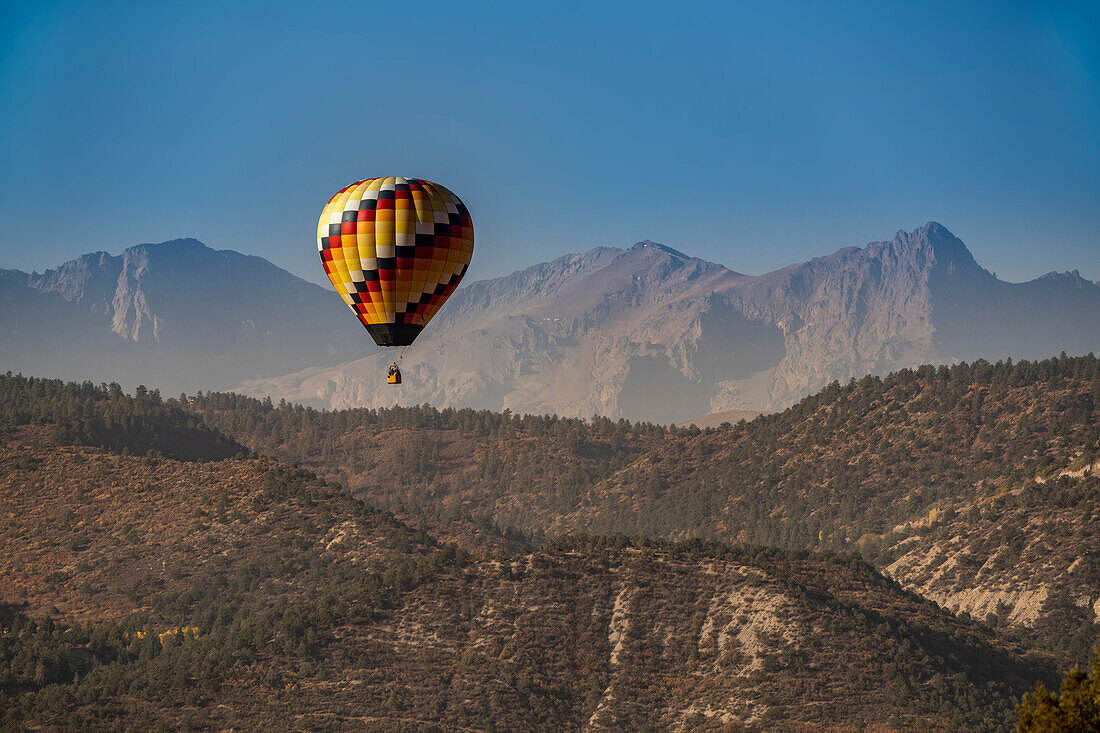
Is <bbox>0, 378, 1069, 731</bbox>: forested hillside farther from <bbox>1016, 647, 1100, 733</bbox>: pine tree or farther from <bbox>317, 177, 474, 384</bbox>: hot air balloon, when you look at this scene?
<bbox>1016, 647, 1100, 733</bbox>: pine tree

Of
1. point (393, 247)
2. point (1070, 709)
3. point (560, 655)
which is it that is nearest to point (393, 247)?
point (393, 247)

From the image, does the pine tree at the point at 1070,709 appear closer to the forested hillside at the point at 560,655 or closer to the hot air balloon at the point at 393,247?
the forested hillside at the point at 560,655

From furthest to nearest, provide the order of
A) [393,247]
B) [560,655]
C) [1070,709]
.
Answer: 1. [560,655]
2. [393,247]
3. [1070,709]

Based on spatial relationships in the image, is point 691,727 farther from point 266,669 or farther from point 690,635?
point 266,669

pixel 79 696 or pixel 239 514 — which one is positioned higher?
pixel 239 514

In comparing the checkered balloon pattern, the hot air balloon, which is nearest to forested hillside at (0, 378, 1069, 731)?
the hot air balloon

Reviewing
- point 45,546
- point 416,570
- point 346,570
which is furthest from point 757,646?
point 45,546

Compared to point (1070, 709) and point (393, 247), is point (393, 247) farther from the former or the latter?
point (1070, 709)

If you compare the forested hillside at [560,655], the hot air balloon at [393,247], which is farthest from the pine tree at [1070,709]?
the hot air balloon at [393,247]

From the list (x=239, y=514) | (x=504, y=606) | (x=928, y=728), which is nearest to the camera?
(x=928, y=728)
